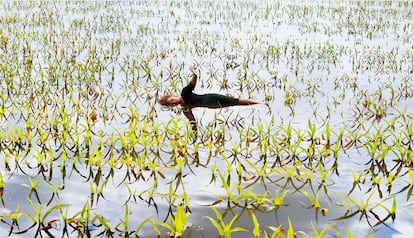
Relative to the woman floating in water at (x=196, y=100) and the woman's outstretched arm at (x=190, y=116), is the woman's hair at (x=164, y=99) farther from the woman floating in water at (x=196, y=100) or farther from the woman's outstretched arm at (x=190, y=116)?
the woman's outstretched arm at (x=190, y=116)

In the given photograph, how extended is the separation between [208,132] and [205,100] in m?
1.23

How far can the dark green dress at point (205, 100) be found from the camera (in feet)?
19.5

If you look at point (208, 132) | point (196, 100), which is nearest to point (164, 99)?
point (196, 100)

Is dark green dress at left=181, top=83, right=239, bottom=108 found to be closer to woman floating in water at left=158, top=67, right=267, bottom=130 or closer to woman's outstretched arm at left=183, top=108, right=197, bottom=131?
woman floating in water at left=158, top=67, right=267, bottom=130

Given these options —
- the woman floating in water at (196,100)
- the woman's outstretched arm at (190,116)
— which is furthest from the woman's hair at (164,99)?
the woman's outstretched arm at (190,116)

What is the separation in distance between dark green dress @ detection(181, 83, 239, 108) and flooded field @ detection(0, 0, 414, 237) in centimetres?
22

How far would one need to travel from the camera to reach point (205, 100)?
5.96 metres

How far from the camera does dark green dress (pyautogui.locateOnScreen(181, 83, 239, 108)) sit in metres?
5.93

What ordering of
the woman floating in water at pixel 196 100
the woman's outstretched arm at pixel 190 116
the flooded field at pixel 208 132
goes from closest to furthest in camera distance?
1. the flooded field at pixel 208 132
2. the woman's outstretched arm at pixel 190 116
3. the woman floating in water at pixel 196 100

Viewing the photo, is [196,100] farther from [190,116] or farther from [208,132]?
[208,132]

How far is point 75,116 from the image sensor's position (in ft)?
17.5

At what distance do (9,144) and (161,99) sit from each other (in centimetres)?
211

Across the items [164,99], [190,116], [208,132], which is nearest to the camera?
[208,132]

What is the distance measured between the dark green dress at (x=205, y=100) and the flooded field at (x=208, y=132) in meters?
0.22
